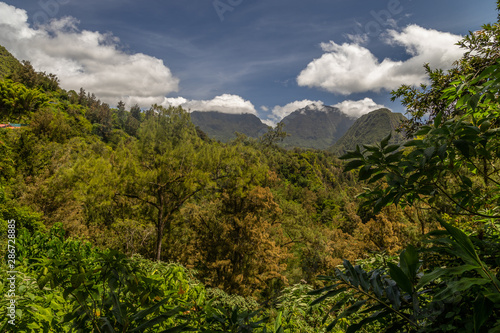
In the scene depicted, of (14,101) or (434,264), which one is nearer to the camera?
(434,264)

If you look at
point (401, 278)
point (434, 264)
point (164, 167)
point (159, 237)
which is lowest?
point (159, 237)

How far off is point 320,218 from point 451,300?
35853 millimetres

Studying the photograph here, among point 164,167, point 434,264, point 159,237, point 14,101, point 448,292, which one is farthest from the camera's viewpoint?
point 14,101

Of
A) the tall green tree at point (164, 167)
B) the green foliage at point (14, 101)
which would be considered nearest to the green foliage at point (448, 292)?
the tall green tree at point (164, 167)

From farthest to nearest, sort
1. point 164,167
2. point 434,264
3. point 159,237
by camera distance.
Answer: point 159,237, point 164,167, point 434,264

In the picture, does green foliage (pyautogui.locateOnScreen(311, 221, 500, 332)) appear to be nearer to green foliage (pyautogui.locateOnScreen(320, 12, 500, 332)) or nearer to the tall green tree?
green foliage (pyautogui.locateOnScreen(320, 12, 500, 332))

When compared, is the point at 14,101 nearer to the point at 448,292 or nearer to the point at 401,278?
the point at 401,278

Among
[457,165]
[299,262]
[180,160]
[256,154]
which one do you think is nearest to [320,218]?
[299,262]

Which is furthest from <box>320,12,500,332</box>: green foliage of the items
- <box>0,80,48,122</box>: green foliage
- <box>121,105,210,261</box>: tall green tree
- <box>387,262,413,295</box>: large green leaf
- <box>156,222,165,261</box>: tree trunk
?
<box>0,80,48,122</box>: green foliage

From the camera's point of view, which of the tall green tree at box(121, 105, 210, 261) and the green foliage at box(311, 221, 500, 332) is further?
the tall green tree at box(121, 105, 210, 261)

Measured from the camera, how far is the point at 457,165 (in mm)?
1408

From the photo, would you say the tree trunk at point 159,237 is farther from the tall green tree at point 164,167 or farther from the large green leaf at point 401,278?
the large green leaf at point 401,278

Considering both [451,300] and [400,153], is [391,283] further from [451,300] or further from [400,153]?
[400,153]

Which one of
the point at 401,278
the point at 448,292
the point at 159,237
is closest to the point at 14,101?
the point at 159,237
